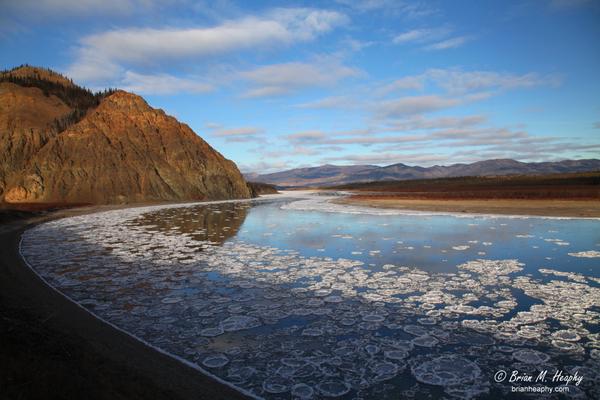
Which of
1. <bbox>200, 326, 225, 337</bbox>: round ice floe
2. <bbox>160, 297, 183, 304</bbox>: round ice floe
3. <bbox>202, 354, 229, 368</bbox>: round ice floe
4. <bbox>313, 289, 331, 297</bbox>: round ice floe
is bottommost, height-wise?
<bbox>313, 289, 331, 297</bbox>: round ice floe

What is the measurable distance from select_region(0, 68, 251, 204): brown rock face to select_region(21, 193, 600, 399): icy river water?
34636mm

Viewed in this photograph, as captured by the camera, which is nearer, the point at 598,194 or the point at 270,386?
the point at 270,386

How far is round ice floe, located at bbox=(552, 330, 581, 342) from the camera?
18.6ft

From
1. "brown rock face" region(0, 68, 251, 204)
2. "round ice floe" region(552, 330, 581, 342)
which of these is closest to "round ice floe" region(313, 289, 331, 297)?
"round ice floe" region(552, 330, 581, 342)

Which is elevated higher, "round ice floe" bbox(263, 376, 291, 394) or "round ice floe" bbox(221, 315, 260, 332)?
"round ice floe" bbox(221, 315, 260, 332)

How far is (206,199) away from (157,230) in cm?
3740

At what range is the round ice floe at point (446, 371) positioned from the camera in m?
4.58

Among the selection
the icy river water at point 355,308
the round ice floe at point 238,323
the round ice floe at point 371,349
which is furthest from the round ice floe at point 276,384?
the round ice floe at point 238,323

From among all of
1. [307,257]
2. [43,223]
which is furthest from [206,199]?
[307,257]

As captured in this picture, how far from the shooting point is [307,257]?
12211mm

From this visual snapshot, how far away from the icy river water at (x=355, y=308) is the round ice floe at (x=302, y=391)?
0.03 metres

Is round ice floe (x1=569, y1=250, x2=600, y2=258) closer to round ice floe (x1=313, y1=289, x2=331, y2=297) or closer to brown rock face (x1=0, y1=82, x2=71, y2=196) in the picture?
round ice floe (x1=313, y1=289, x2=331, y2=297)

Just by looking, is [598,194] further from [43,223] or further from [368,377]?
[43,223]

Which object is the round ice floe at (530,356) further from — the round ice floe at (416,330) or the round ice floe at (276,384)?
the round ice floe at (276,384)
